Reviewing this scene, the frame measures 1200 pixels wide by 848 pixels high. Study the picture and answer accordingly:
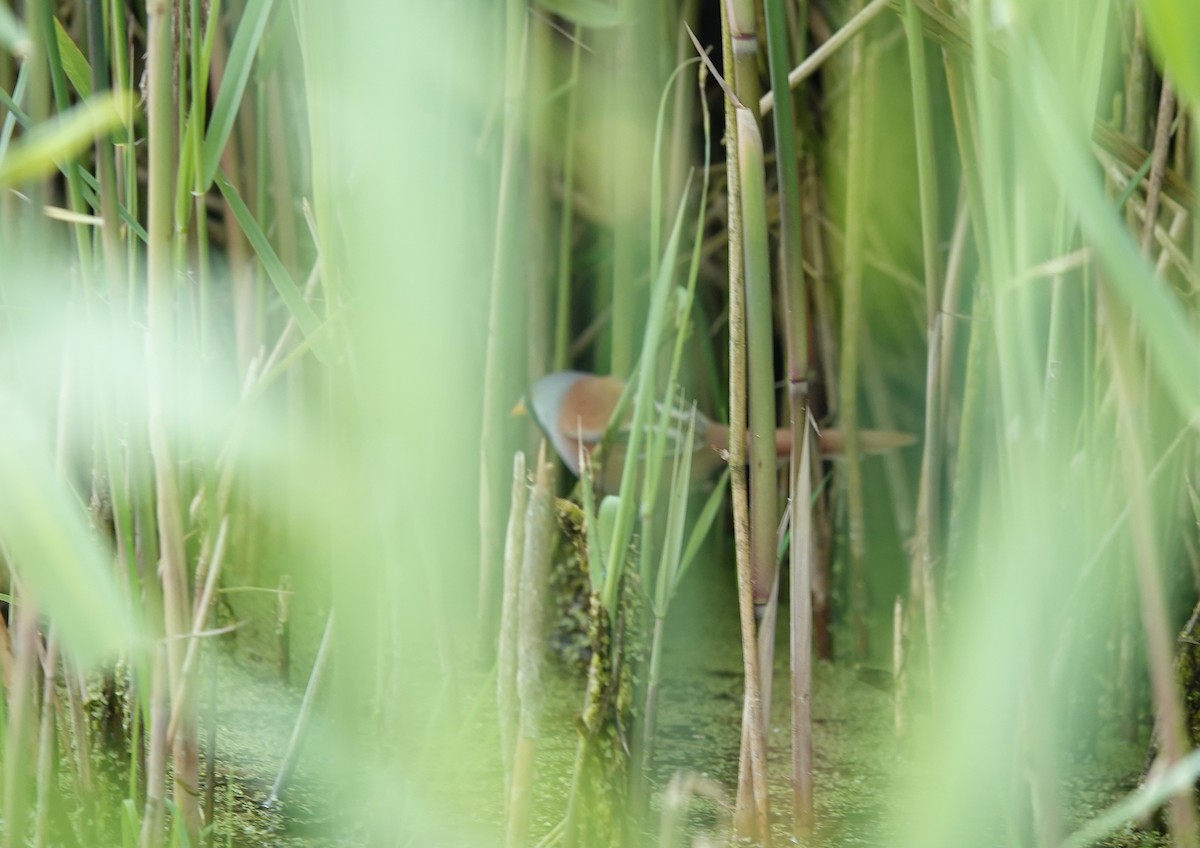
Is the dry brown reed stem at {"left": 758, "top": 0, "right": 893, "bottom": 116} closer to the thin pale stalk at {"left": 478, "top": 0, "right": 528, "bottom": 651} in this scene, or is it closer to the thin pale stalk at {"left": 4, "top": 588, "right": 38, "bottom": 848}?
the thin pale stalk at {"left": 478, "top": 0, "right": 528, "bottom": 651}

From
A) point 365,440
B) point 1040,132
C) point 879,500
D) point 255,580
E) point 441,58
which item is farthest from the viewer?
point 879,500

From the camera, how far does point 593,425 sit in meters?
1.35

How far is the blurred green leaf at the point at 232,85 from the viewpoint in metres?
0.57

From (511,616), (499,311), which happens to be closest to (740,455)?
(511,616)

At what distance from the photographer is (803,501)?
69 cm

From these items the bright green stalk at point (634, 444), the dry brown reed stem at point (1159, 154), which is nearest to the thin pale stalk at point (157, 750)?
the bright green stalk at point (634, 444)

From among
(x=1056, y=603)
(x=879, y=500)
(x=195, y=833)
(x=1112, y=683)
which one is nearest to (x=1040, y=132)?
(x=1056, y=603)

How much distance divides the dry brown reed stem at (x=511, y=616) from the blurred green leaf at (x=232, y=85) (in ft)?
0.79

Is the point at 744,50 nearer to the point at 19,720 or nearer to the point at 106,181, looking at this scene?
the point at 106,181

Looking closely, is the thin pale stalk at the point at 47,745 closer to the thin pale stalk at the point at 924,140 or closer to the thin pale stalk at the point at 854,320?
the thin pale stalk at the point at 924,140

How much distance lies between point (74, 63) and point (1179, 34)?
0.61 meters

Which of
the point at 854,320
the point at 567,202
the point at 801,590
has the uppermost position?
the point at 567,202

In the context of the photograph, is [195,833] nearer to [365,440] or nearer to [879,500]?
[365,440]

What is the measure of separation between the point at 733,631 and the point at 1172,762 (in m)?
0.82
